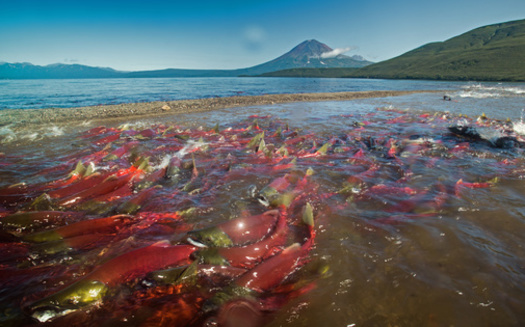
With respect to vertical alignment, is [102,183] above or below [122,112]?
below

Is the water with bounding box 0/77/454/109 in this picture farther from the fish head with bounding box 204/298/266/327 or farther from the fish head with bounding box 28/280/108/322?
the fish head with bounding box 204/298/266/327

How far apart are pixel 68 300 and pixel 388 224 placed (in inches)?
162

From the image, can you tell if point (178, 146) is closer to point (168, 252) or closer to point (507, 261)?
point (168, 252)

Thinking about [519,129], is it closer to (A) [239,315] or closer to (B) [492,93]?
(A) [239,315]

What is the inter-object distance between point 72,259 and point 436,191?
630 cm

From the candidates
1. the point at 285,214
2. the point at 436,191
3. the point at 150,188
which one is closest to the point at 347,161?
the point at 436,191

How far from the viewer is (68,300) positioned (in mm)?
2148

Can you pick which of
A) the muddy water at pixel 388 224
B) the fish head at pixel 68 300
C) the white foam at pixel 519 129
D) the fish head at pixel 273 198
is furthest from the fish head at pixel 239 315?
the white foam at pixel 519 129

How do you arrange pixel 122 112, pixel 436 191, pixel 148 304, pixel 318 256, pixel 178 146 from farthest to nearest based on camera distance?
pixel 122 112 < pixel 178 146 < pixel 436 191 < pixel 318 256 < pixel 148 304

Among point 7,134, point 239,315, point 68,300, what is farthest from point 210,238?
point 7,134

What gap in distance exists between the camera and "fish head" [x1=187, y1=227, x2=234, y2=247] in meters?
3.02

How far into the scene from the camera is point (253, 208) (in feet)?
14.2

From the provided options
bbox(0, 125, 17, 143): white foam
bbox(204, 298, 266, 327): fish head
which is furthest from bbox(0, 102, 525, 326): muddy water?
bbox(0, 125, 17, 143): white foam

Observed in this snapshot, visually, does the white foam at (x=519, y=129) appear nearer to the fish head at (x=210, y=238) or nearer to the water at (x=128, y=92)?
the fish head at (x=210, y=238)
